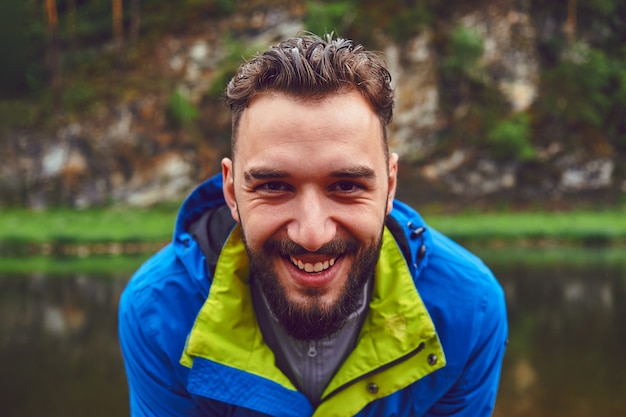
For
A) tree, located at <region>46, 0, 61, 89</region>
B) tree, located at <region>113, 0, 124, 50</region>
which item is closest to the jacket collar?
tree, located at <region>46, 0, 61, 89</region>

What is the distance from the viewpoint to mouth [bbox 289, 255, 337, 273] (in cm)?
269

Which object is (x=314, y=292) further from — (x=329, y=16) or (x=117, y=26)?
(x=117, y=26)

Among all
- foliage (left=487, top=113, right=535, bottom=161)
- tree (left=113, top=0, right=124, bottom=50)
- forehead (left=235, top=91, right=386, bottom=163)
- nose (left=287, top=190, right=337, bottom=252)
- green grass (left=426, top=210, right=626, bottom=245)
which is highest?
tree (left=113, top=0, right=124, bottom=50)

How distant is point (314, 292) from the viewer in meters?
2.75

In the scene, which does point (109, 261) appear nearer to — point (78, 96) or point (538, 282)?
point (538, 282)

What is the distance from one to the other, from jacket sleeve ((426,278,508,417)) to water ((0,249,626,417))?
5.15 metres

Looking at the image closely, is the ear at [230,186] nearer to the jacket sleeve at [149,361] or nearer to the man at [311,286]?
the man at [311,286]

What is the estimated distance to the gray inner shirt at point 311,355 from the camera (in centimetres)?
300

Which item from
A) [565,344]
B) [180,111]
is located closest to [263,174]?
[565,344]

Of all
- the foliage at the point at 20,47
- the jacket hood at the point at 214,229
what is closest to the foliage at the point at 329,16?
the foliage at the point at 20,47

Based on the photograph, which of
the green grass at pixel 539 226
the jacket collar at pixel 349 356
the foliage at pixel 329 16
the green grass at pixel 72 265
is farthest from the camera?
the foliage at pixel 329 16

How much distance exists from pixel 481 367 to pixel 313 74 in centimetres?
156

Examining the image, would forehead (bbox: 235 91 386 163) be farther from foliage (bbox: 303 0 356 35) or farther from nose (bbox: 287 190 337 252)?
foliage (bbox: 303 0 356 35)

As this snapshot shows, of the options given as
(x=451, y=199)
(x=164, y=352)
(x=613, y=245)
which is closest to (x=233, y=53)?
(x=451, y=199)
